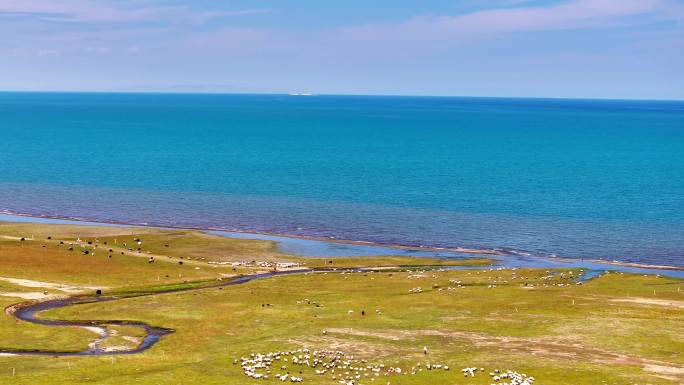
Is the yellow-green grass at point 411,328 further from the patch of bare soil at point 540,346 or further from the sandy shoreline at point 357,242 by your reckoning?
the sandy shoreline at point 357,242

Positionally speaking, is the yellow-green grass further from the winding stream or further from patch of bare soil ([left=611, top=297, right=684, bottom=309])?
the winding stream

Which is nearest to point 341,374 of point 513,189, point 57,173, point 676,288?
point 676,288

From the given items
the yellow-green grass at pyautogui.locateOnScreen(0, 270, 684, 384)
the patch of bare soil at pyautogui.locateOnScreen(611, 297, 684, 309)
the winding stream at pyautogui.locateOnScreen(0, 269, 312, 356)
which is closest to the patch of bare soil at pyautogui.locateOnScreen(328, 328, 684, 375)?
the yellow-green grass at pyautogui.locateOnScreen(0, 270, 684, 384)

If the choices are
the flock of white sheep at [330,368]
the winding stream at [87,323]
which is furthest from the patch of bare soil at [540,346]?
the winding stream at [87,323]

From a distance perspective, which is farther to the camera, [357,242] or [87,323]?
[357,242]

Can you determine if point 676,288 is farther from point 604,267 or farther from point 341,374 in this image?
point 341,374

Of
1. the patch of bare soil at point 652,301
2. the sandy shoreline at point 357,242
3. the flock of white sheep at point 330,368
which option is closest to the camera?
the flock of white sheep at point 330,368

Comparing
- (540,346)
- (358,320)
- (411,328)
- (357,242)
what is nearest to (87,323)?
(358,320)

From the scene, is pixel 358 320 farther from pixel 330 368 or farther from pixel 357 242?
pixel 357 242
